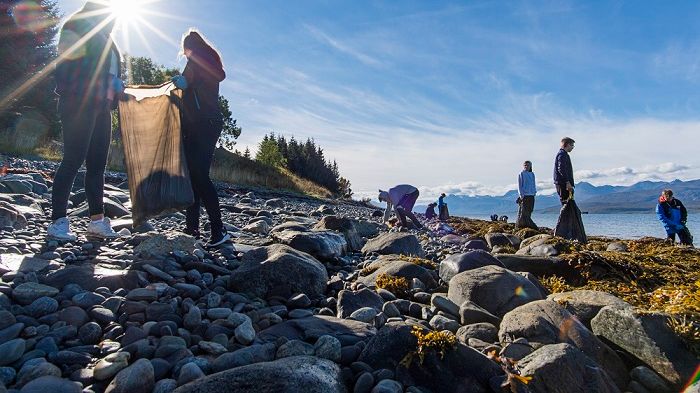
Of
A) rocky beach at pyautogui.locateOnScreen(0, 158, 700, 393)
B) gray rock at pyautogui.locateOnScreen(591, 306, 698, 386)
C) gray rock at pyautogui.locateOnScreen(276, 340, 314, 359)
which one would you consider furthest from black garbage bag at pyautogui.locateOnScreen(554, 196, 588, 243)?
gray rock at pyautogui.locateOnScreen(276, 340, 314, 359)

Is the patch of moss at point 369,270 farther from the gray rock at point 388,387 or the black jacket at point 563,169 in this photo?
the black jacket at point 563,169

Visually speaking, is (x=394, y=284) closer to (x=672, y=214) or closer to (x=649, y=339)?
(x=649, y=339)

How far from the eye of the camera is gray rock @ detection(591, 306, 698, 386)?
268 centimetres

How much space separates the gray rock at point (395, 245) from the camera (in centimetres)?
638

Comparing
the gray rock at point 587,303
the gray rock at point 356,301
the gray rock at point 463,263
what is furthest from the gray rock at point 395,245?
the gray rock at point 587,303

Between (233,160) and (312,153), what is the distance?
15.0 metres

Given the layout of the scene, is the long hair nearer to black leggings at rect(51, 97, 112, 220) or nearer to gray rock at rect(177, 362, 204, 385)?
black leggings at rect(51, 97, 112, 220)

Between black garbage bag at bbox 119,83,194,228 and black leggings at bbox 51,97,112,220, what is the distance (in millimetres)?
312

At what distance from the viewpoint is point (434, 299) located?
3496mm

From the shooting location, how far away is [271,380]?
184cm

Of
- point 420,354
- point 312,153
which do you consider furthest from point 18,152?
point 312,153

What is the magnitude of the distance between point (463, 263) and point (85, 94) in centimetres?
423

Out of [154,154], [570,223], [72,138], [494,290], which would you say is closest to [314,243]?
[154,154]

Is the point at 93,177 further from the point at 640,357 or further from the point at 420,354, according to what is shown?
the point at 640,357
